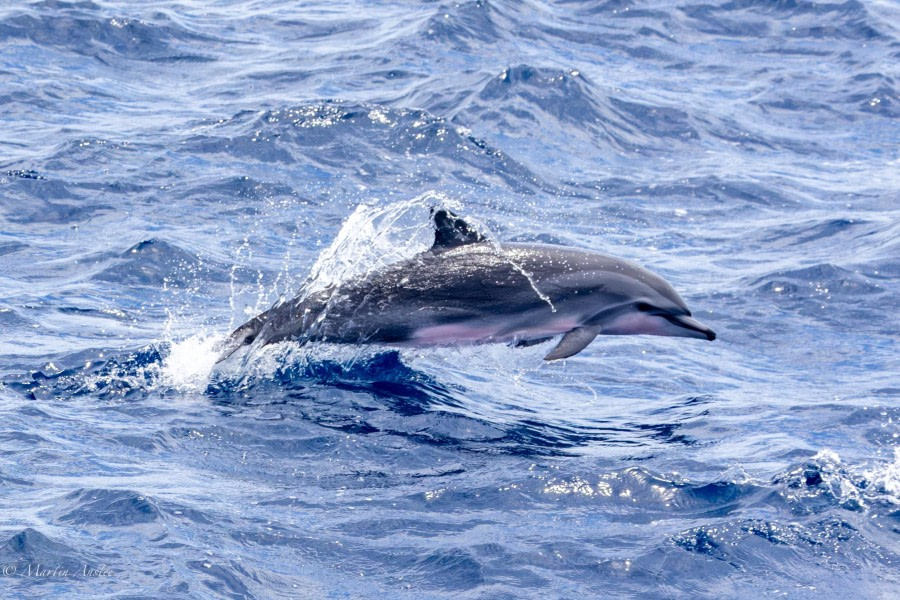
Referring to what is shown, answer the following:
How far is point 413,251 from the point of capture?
37.5ft

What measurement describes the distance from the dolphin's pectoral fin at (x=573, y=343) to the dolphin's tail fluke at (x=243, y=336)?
2.42m

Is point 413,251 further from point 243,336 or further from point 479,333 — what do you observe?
point 243,336

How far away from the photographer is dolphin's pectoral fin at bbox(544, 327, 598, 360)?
33.9 feet

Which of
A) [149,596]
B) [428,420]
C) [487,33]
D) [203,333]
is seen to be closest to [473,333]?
[428,420]

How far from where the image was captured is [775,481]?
9141 mm

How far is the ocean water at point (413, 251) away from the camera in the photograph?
8.04 meters

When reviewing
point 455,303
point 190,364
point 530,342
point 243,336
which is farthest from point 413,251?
point 190,364

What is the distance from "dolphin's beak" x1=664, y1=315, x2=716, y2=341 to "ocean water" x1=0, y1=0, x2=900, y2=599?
0.57 m

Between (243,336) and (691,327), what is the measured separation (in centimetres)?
401

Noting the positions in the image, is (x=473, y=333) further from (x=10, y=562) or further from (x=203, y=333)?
(x=10, y=562)

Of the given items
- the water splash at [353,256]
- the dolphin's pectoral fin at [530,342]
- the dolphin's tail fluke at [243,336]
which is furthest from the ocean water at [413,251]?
the dolphin's pectoral fin at [530,342]

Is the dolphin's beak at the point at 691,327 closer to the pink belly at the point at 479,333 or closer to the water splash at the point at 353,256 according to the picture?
the pink belly at the point at 479,333

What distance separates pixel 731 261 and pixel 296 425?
277 inches

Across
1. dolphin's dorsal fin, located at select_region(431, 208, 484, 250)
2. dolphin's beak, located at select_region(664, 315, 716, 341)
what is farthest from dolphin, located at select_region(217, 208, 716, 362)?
dolphin's beak, located at select_region(664, 315, 716, 341)
